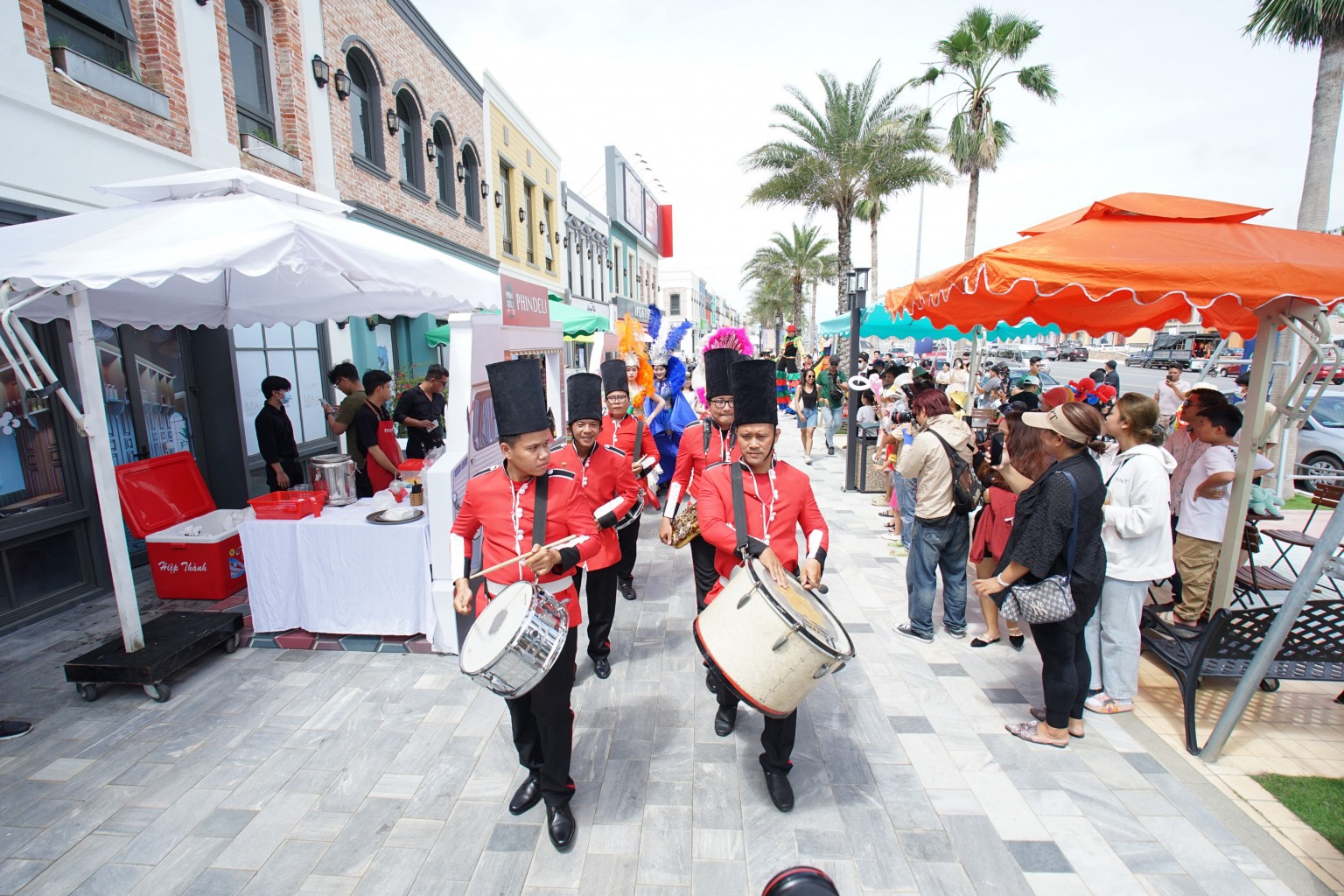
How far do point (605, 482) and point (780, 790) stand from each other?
2.05m

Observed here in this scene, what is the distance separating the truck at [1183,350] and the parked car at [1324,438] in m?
19.7

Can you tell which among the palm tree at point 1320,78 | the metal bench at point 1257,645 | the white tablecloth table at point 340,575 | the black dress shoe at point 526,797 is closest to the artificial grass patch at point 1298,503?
the palm tree at point 1320,78

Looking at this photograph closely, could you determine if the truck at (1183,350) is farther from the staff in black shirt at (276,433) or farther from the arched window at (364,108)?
the staff in black shirt at (276,433)

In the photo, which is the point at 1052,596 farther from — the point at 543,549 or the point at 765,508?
the point at 543,549

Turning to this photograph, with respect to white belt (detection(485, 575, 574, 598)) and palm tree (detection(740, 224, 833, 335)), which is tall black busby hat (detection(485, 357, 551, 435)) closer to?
white belt (detection(485, 575, 574, 598))

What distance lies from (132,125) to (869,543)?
8551mm

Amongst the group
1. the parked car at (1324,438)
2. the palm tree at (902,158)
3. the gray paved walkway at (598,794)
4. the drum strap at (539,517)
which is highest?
the palm tree at (902,158)

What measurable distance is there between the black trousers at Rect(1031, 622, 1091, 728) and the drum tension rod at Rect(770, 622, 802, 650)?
1.79 m

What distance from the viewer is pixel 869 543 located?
7.02 metres

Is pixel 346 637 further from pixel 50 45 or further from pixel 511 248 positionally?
pixel 511 248

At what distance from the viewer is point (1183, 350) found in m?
35.8

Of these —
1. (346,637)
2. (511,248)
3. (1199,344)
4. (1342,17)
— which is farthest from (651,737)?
(1199,344)

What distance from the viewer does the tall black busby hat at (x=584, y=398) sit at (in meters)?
4.11

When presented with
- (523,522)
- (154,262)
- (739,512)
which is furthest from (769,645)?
(154,262)
